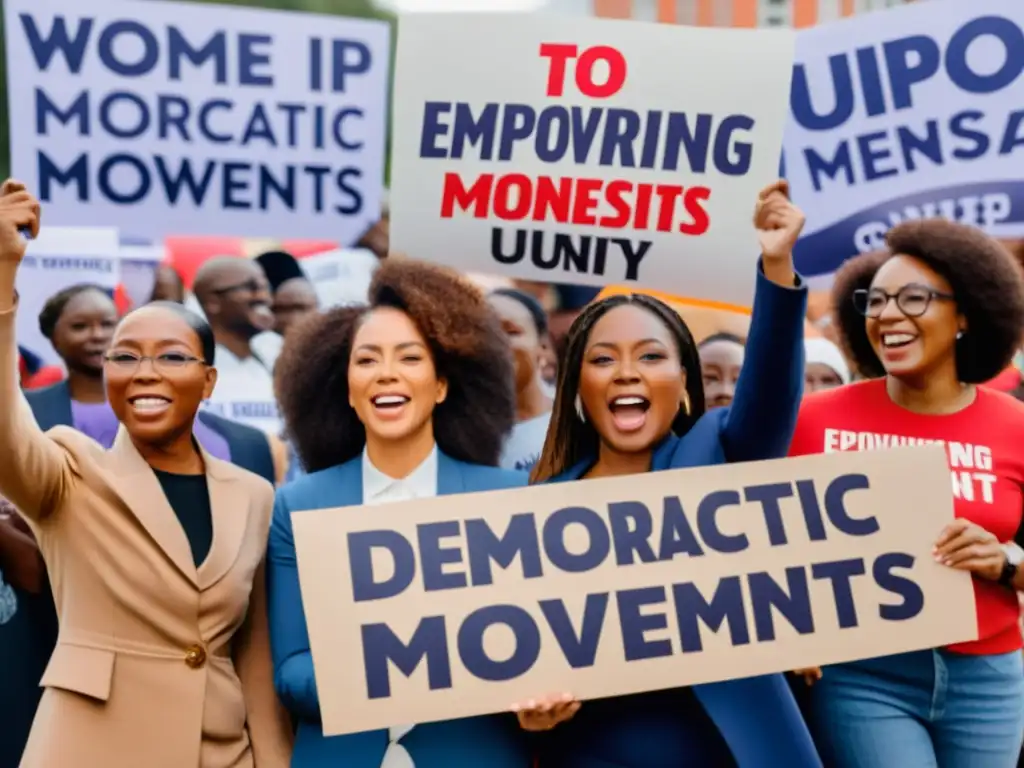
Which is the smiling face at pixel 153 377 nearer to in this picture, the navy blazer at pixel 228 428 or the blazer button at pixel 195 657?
the blazer button at pixel 195 657

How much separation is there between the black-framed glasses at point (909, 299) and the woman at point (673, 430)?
16.1 inches

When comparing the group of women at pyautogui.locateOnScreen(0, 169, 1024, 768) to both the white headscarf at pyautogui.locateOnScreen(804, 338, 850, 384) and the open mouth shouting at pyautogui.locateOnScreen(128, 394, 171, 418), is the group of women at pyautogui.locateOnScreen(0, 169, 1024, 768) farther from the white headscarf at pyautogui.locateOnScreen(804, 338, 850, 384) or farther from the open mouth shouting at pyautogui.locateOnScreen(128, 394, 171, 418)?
the white headscarf at pyautogui.locateOnScreen(804, 338, 850, 384)

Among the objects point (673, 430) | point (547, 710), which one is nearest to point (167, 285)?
point (673, 430)

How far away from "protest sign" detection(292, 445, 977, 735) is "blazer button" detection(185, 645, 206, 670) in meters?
0.31

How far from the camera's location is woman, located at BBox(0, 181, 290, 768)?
3.35 m

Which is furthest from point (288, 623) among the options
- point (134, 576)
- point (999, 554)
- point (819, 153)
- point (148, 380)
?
point (819, 153)

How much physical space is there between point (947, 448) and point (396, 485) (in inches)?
56.1

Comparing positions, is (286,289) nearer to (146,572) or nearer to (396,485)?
(396,485)

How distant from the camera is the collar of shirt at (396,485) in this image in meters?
3.55

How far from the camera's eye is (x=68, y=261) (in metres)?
5.32

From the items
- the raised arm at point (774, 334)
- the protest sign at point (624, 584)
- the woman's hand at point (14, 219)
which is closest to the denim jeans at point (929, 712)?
the protest sign at point (624, 584)

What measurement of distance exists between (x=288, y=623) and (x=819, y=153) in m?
2.46

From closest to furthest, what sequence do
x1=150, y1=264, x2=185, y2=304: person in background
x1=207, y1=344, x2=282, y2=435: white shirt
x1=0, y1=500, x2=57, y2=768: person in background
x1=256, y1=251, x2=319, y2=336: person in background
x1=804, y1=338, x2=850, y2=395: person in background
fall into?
x1=0, y1=500, x2=57, y2=768: person in background, x1=804, y1=338, x2=850, y2=395: person in background, x1=207, y1=344, x2=282, y2=435: white shirt, x1=256, y1=251, x2=319, y2=336: person in background, x1=150, y1=264, x2=185, y2=304: person in background

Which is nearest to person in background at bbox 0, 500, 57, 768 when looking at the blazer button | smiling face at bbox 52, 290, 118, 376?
smiling face at bbox 52, 290, 118, 376
